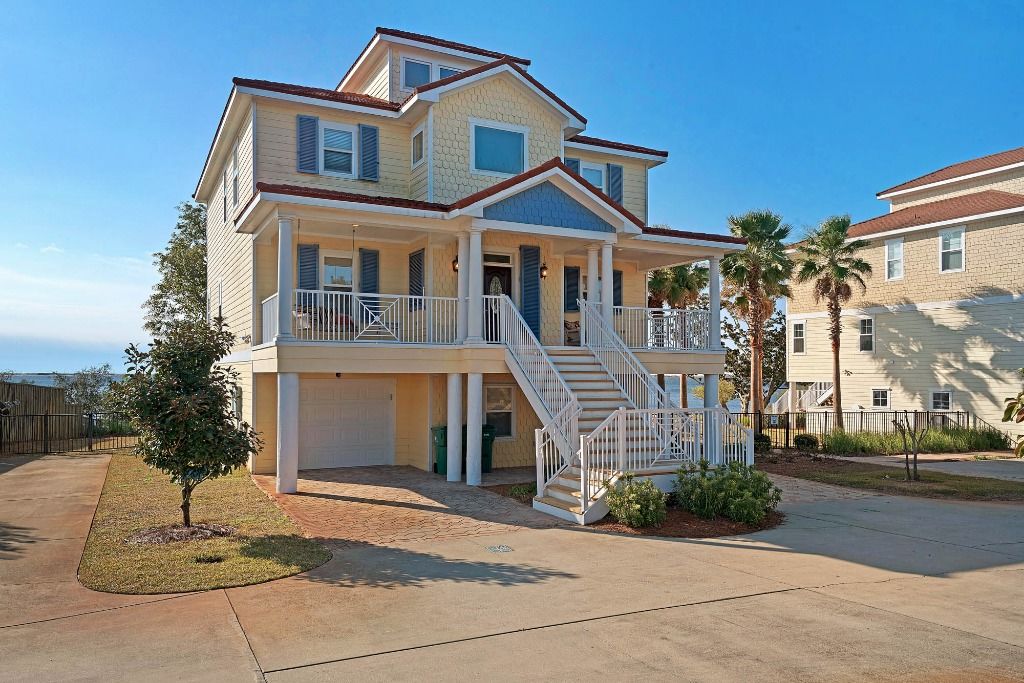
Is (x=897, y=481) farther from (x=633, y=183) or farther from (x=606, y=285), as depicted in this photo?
(x=633, y=183)

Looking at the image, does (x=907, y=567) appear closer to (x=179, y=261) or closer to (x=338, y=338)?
(x=338, y=338)

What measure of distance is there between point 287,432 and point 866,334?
24.8 meters

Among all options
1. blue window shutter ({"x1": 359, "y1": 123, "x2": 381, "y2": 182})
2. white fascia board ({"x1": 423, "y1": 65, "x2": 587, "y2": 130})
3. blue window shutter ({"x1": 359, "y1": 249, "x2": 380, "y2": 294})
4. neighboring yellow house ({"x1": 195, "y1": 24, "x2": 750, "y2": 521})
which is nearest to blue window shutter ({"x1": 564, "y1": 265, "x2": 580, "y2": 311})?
neighboring yellow house ({"x1": 195, "y1": 24, "x2": 750, "y2": 521})

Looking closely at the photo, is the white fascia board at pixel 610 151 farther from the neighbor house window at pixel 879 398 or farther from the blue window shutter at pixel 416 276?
the neighbor house window at pixel 879 398

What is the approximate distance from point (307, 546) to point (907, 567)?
775 cm

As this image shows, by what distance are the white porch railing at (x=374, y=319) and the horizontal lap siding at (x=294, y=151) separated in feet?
9.37

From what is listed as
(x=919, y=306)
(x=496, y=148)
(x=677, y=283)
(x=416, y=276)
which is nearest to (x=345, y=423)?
(x=416, y=276)

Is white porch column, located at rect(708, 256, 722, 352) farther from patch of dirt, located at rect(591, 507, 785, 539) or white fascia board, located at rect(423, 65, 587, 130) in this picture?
patch of dirt, located at rect(591, 507, 785, 539)

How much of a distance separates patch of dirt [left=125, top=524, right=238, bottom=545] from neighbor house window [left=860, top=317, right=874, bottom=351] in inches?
1051

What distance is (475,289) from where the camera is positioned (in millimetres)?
15914

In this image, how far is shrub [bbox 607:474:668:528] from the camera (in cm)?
1130

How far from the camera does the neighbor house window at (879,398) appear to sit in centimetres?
2922

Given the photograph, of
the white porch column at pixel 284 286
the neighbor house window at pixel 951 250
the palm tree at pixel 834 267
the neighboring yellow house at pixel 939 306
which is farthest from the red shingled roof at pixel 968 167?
the white porch column at pixel 284 286

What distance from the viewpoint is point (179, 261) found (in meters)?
34.0
